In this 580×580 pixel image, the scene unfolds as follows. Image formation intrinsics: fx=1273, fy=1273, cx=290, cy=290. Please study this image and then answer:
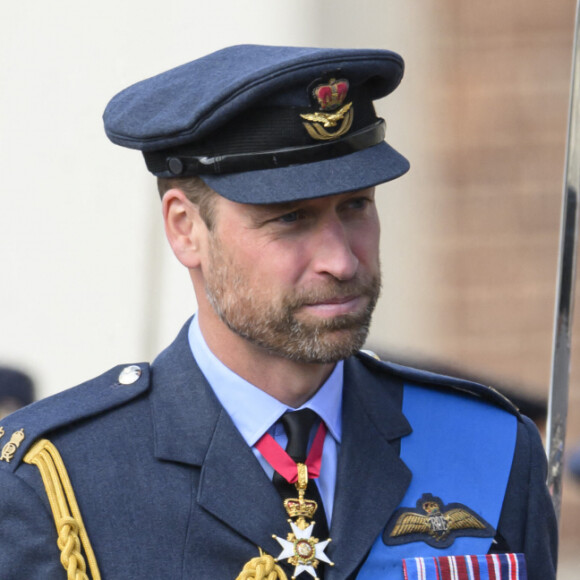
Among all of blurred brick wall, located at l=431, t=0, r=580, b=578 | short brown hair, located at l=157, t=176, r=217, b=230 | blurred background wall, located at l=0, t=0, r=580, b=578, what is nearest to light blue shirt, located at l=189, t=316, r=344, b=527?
short brown hair, located at l=157, t=176, r=217, b=230

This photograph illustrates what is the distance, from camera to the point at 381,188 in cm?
372

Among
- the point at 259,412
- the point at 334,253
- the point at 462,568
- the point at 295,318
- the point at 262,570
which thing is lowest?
the point at 462,568

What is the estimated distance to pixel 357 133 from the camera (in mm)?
2355

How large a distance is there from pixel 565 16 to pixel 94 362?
1645mm

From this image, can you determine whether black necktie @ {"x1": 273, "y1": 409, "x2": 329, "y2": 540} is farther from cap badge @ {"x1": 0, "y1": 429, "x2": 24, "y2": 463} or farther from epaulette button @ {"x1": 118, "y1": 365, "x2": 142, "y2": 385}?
cap badge @ {"x1": 0, "y1": 429, "x2": 24, "y2": 463}

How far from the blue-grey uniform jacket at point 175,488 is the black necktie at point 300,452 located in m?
0.02

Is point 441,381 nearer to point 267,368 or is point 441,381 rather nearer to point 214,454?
point 267,368

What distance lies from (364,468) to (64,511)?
1.91ft

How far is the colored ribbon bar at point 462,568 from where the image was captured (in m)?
2.38

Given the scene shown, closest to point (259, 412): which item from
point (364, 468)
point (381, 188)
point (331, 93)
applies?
point (364, 468)

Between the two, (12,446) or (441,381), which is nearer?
(12,446)

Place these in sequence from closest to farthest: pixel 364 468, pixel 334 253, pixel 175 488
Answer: pixel 334 253, pixel 175 488, pixel 364 468

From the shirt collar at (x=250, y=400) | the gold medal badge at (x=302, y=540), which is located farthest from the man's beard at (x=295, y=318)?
the gold medal badge at (x=302, y=540)

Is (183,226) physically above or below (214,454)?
above
